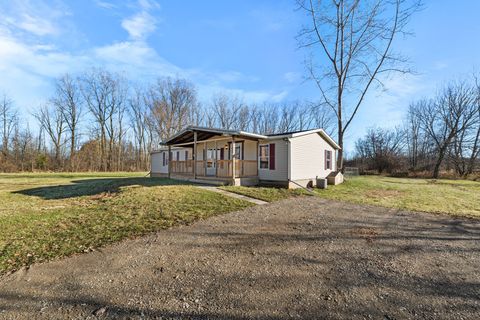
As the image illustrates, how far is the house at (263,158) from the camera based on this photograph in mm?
12047

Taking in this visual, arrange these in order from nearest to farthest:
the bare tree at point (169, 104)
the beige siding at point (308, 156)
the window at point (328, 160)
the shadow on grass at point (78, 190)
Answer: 1. the shadow on grass at point (78, 190)
2. the beige siding at point (308, 156)
3. the window at point (328, 160)
4. the bare tree at point (169, 104)

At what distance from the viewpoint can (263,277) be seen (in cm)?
299

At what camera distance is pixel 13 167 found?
91.8 ft

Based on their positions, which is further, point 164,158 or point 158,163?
point 158,163

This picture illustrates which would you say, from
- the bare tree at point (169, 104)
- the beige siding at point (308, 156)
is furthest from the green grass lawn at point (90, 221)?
the bare tree at point (169, 104)

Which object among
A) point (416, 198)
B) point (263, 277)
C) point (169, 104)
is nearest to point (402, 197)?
point (416, 198)

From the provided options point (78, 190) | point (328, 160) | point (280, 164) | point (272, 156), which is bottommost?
point (78, 190)

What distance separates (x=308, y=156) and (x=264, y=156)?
2751 millimetres

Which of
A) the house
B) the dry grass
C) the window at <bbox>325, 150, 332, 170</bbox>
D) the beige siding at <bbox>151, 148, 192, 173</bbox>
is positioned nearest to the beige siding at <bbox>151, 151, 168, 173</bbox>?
the beige siding at <bbox>151, 148, 192, 173</bbox>

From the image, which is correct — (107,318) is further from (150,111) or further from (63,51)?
(150,111)

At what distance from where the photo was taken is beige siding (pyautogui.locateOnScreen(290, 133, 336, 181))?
12367mm

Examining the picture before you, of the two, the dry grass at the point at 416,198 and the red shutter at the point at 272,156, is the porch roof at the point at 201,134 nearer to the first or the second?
the red shutter at the point at 272,156

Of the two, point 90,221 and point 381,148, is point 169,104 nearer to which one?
point 90,221

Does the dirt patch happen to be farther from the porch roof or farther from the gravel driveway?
the porch roof
